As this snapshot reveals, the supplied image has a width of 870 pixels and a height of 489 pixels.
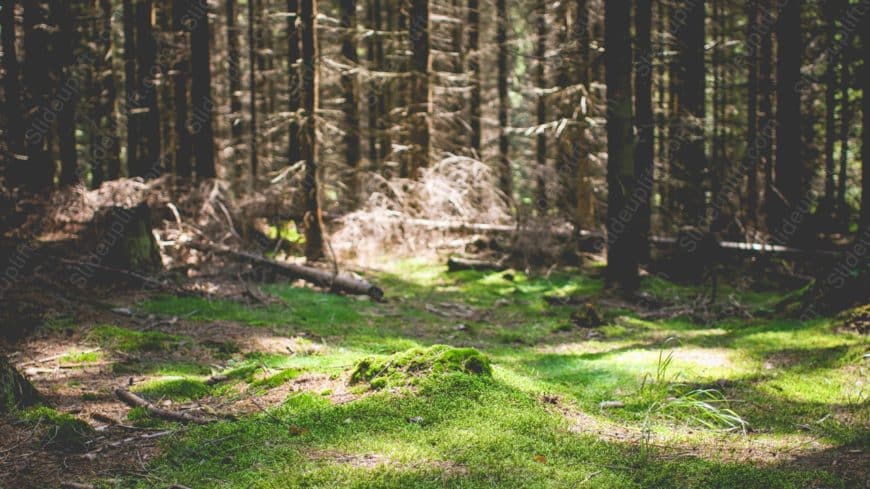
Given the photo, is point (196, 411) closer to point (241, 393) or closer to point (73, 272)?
point (241, 393)

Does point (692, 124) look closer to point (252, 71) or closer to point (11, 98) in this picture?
point (11, 98)

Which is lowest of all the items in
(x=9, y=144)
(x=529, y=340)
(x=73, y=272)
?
(x=529, y=340)

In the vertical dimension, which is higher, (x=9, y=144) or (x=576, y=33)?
(x=576, y=33)

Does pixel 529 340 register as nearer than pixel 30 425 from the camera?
No

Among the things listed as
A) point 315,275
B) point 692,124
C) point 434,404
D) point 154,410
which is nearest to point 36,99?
point 315,275

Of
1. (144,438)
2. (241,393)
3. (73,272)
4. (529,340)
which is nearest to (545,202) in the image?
(529,340)

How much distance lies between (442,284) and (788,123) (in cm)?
855

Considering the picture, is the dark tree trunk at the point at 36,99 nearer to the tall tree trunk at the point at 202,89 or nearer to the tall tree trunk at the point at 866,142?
the tall tree trunk at the point at 202,89

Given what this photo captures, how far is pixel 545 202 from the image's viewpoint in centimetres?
1667

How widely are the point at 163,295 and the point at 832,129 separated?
741 inches

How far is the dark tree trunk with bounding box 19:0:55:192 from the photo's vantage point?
1451 centimetres

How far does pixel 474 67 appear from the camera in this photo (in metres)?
23.3

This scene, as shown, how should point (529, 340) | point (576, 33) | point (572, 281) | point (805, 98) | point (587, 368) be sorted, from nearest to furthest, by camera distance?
point (587, 368), point (529, 340), point (572, 281), point (576, 33), point (805, 98)

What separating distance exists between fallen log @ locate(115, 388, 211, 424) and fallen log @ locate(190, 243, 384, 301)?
583 centimetres
